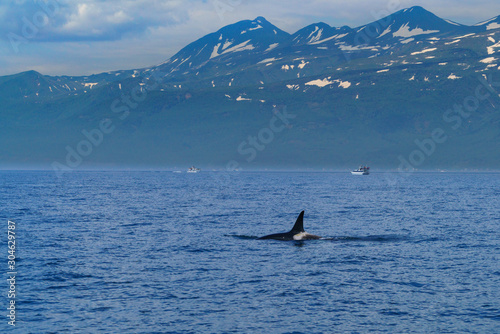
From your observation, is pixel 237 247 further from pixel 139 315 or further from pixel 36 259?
pixel 139 315

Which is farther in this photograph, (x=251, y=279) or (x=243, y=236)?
(x=243, y=236)

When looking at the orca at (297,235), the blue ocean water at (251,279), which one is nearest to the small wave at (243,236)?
the blue ocean water at (251,279)

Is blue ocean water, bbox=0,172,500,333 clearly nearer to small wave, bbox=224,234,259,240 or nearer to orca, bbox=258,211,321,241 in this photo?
small wave, bbox=224,234,259,240

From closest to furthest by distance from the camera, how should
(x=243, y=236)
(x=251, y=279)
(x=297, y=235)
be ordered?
(x=251, y=279)
(x=297, y=235)
(x=243, y=236)

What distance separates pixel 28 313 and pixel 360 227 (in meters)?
44.5

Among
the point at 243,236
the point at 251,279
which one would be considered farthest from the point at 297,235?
the point at 251,279

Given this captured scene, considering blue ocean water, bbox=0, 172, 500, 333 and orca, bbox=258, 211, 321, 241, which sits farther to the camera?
orca, bbox=258, 211, 321, 241

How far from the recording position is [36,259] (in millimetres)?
46094

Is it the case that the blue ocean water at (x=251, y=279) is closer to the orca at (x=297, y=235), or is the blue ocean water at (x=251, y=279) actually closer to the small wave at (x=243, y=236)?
the small wave at (x=243, y=236)

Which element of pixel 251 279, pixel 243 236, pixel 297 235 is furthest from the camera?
pixel 243 236

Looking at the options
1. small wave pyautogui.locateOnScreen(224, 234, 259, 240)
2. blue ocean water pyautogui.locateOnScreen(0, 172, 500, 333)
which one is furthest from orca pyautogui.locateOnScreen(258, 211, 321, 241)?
blue ocean water pyautogui.locateOnScreen(0, 172, 500, 333)

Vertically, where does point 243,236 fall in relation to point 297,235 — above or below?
below

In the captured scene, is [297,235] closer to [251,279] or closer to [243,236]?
[243,236]

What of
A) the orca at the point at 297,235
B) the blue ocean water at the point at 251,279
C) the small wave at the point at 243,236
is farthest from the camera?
the small wave at the point at 243,236
